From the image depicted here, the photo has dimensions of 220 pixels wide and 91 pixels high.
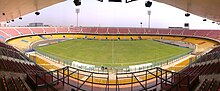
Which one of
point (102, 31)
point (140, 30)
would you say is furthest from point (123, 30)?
point (102, 31)

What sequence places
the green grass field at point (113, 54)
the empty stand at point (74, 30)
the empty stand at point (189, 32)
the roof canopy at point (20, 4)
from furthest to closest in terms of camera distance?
the empty stand at point (74, 30) → the empty stand at point (189, 32) → the green grass field at point (113, 54) → the roof canopy at point (20, 4)

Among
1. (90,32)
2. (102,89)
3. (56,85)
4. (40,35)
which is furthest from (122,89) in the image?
(90,32)

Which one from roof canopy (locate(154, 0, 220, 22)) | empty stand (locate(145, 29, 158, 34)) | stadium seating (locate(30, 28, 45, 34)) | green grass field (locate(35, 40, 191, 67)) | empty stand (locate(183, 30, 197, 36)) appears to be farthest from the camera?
empty stand (locate(145, 29, 158, 34))

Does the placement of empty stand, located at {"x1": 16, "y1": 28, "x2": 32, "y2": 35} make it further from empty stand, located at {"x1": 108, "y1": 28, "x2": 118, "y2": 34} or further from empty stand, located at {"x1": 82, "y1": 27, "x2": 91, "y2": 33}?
empty stand, located at {"x1": 108, "y1": 28, "x2": 118, "y2": 34}

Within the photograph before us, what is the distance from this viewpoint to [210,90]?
16.3 ft

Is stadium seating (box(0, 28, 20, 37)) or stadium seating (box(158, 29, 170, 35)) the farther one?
stadium seating (box(158, 29, 170, 35))

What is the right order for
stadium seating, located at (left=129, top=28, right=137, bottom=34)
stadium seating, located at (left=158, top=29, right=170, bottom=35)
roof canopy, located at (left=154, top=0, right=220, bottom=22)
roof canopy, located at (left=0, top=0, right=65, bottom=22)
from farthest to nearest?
1. stadium seating, located at (left=129, top=28, right=137, bottom=34)
2. stadium seating, located at (left=158, top=29, right=170, bottom=35)
3. roof canopy, located at (left=0, top=0, right=65, bottom=22)
4. roof canopy, located at (left=154, top=0, right=220, bottom=22)

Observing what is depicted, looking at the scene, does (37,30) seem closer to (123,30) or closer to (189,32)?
(123,30)

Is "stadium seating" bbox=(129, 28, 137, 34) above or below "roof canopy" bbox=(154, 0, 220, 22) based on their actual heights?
below

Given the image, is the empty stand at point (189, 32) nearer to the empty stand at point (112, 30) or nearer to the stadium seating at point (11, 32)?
the empty stand at point (112, 30)

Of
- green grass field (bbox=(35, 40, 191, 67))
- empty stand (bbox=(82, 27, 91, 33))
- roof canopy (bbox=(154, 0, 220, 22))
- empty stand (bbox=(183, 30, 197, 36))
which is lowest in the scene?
green grass field (bbox=(35, 40, 191, 67))

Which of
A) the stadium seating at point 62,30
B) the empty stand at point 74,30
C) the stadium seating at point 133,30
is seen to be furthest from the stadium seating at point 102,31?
the stadium seating at point 62,30

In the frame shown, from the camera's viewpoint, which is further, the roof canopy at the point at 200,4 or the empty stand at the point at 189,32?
the empty stand at the point at 189,32

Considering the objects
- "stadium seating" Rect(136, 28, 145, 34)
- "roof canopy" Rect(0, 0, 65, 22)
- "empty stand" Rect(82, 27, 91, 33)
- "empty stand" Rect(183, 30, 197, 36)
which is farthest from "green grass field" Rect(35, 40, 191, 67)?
"stadium seating" Rect(136, 28, 145, 34)
